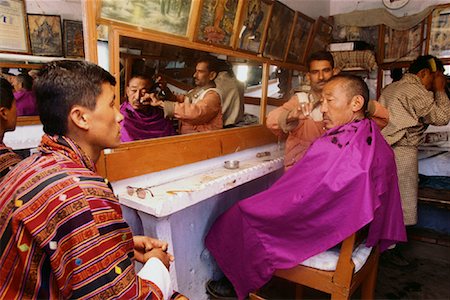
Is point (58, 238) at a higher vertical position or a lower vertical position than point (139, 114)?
lower

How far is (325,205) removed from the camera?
1.47 m

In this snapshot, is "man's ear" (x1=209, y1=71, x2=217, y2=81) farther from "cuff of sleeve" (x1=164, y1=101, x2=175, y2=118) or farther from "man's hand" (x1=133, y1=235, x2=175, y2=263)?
"man's hand" (x1=133, y1=235, x2=175, y2=263)

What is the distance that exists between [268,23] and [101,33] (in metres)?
1.38

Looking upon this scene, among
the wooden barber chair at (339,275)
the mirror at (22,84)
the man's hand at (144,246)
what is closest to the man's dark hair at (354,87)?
the wooden barber chair at (339,275)

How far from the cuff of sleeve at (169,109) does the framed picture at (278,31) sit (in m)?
1.04

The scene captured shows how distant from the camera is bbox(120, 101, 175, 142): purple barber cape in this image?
1.51m

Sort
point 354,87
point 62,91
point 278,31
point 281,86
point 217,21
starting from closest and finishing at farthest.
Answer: point 62,91
point 354,87
point 217,21
point 278,31
point 281,86

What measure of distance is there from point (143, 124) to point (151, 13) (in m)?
0.52

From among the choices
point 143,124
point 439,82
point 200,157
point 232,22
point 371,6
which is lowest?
point 200,157

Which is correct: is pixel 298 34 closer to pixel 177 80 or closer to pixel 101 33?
pixel 177 80

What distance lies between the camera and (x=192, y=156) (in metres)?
1.87

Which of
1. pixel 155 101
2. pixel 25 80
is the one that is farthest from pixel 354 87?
pixel 25 80

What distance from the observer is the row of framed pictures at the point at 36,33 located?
45.9 inches

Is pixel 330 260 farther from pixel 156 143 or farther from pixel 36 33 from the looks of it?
pixel 36 33
